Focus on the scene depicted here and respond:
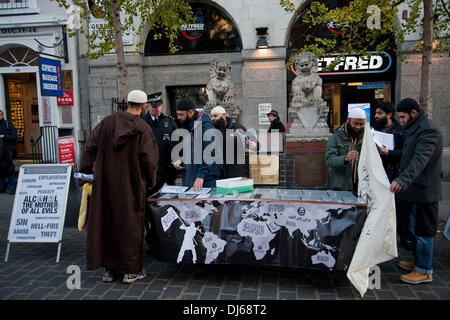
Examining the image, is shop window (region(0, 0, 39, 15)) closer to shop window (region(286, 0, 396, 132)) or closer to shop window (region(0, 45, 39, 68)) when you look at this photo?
shop window (region(0, 45, 39, 68))

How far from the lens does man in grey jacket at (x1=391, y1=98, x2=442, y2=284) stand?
3.64m

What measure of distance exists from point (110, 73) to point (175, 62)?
228cm

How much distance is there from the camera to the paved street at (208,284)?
3.59m

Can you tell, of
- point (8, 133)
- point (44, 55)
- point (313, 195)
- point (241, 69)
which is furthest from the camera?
point (44, 55)

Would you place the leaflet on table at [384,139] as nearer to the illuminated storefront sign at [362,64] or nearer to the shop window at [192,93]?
the illuminated storefront sign at [362,64]

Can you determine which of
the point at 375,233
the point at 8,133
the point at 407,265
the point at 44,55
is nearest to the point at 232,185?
the point at 375,233

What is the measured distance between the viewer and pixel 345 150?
4.48 meters

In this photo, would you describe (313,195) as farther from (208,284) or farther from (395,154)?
(208,284)

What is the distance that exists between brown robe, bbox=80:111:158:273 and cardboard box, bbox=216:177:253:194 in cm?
79

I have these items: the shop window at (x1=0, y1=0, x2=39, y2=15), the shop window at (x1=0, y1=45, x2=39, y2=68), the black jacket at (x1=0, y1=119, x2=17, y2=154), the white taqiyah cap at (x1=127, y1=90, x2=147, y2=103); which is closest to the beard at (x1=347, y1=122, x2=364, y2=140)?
the white taqiyah cap at (x1=127, y1=90, x2=147, y2=103)

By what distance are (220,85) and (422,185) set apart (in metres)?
5.12

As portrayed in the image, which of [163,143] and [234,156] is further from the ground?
[163,143]

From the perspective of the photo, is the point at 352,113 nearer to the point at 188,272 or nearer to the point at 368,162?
the point at 368,162

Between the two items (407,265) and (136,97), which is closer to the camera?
(136,97)
